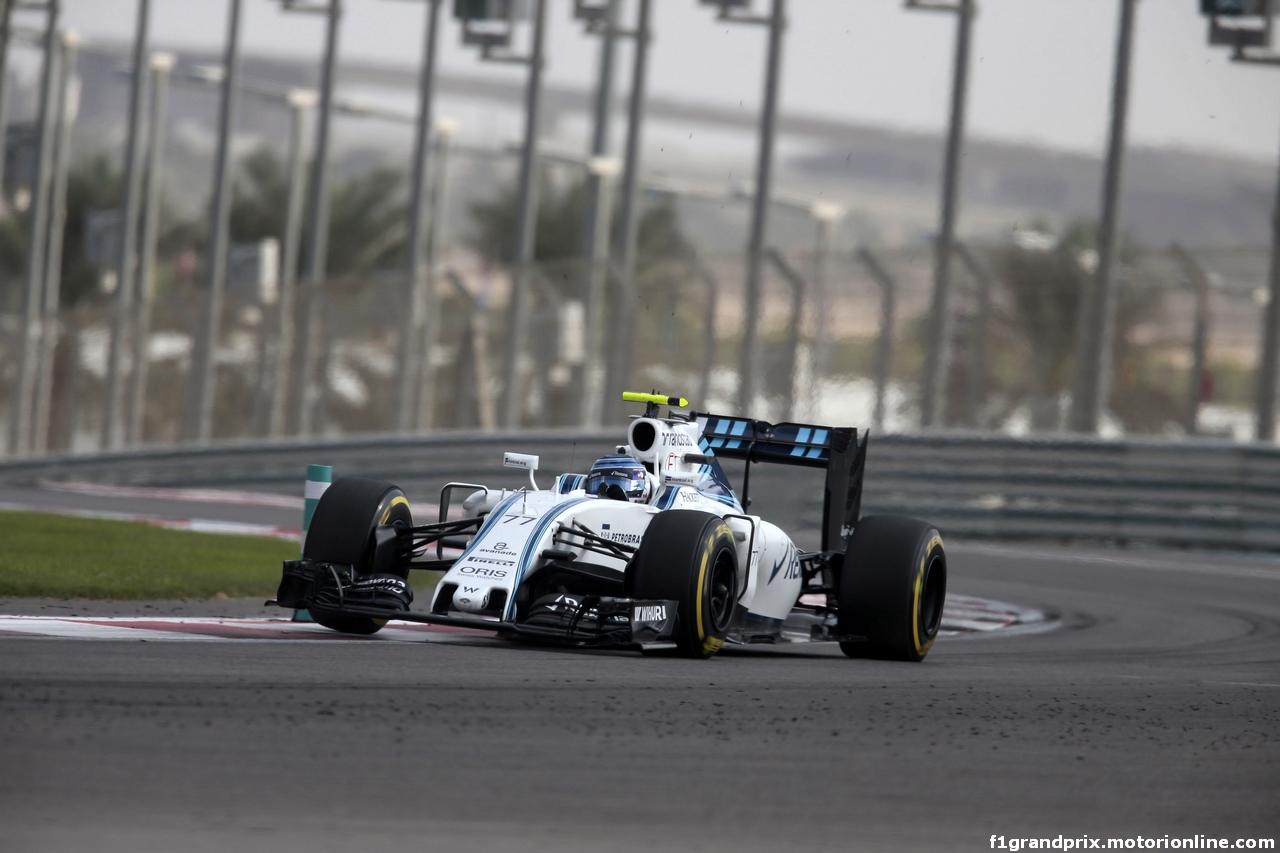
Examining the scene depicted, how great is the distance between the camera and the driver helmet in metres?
9.22

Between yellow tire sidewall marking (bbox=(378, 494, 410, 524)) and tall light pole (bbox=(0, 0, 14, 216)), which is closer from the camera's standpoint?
yellow tire sidewall marking (bbox=(378, 494, 410, 524))

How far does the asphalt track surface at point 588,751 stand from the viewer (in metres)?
4.65

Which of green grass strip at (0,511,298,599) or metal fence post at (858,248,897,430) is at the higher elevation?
metal fence post at (858,248,897,430)

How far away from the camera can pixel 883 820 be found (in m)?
5.03

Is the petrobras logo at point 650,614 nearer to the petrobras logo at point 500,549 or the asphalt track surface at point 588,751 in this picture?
the asphalt track surface at point 588,751

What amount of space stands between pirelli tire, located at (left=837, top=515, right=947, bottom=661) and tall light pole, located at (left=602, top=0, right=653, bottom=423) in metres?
11.3

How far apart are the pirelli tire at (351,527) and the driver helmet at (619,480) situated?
3.05ft

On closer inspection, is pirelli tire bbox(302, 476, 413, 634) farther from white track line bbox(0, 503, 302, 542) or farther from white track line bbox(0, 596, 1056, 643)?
white track line bbox(0, 503, 302, 542)

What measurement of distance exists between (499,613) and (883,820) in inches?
137

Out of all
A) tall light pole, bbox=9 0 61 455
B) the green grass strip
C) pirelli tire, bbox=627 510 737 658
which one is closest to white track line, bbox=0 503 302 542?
the green grass strip

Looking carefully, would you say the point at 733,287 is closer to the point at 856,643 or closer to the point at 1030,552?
the point at 1030,552

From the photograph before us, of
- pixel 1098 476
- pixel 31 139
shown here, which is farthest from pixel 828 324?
pixel 31 139

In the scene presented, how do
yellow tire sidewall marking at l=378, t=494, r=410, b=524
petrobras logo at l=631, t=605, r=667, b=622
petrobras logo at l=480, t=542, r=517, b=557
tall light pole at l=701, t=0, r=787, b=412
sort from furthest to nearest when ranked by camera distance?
tall light pole at l=701, t=0, r=787, b=412, yellow tire sidewall marking at l=378, t=494, r=410, b=524, petrobras logo at l=480, t=542, r=517, b=557, petrobras logo at l=631, t=605, r=667, b=622

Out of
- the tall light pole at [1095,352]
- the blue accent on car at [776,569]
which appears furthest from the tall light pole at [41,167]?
the blue accent on car at [776,569]
